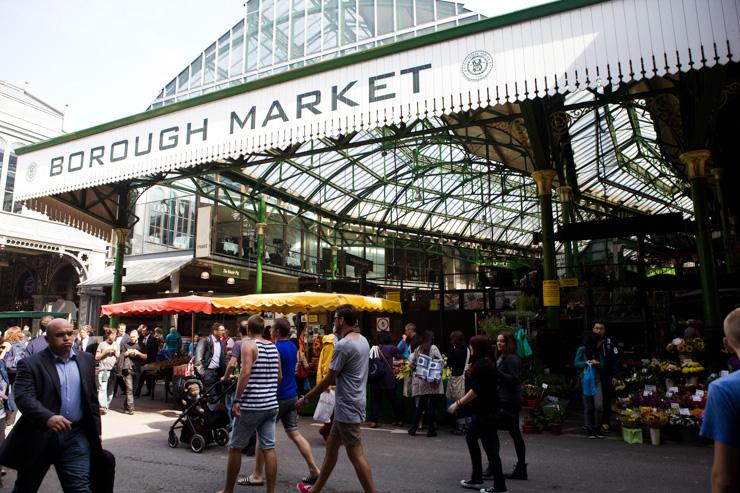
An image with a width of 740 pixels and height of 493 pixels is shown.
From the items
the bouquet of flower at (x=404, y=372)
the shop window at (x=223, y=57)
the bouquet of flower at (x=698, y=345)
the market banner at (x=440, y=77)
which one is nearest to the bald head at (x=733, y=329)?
the market banner at (x=440, y=77)

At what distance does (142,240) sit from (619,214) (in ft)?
87.9

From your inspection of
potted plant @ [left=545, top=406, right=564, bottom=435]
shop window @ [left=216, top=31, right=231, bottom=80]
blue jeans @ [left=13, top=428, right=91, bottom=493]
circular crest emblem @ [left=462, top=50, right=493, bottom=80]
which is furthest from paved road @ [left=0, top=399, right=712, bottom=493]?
shop window @ [left=216, top=31, right=231, bottom=80]

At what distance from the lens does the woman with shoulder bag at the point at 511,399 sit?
18.6 feet

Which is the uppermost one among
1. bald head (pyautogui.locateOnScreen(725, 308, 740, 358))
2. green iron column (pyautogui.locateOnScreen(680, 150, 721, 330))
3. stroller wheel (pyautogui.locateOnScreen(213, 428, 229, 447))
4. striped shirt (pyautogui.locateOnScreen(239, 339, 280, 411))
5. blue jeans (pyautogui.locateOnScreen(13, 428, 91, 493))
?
green iron column (pyautogui.locateOnScreen(680, 150, 721, 330))

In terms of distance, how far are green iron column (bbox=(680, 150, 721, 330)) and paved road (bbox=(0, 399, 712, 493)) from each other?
2.94 m

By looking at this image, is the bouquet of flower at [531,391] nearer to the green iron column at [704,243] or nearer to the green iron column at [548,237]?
the green iron column at [548,237]

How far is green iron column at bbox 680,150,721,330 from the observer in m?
9.23

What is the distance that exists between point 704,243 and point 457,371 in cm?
535

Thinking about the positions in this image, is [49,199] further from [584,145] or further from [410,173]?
[584,145]

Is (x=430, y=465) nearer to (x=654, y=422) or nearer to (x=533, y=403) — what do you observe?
(x=533, y=403)

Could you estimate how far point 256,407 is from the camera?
15.7 feet

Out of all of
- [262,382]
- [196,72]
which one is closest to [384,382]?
[262,382]

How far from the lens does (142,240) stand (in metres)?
22.7

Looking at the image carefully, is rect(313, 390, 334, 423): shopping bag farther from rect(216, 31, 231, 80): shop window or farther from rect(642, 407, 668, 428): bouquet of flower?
A: rect(216, 31, 231, 80): shop window
